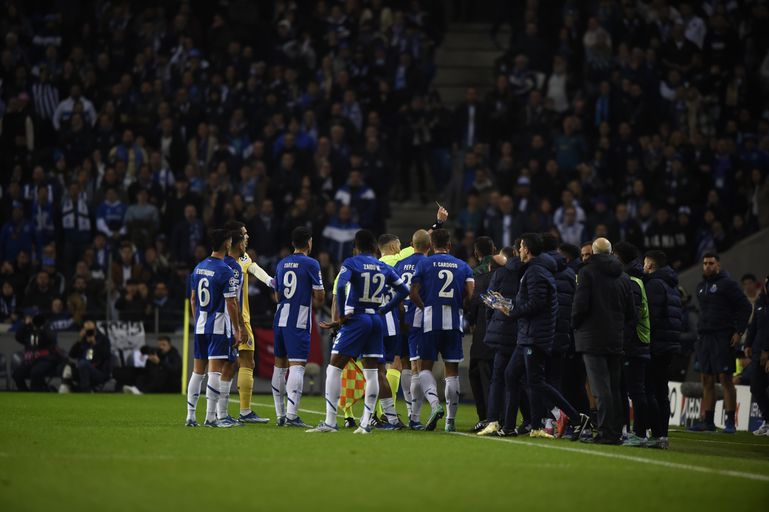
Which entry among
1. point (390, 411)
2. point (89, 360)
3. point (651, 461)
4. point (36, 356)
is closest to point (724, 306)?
point (390, 411)

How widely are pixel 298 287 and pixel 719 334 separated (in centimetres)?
631

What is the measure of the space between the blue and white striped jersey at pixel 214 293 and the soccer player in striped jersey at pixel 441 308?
6.89 feet

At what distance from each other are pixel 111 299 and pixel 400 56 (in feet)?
27.7

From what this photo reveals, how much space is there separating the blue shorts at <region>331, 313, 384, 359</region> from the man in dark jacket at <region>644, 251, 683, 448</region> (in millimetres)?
2935

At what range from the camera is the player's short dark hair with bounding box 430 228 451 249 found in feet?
52.1

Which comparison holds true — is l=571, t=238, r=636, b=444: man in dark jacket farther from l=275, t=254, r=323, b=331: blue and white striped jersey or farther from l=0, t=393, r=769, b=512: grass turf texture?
l=275, t=254, r=323, b=331: blue and white striped jersey

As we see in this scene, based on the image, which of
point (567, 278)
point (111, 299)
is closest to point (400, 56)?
point (111, 299)

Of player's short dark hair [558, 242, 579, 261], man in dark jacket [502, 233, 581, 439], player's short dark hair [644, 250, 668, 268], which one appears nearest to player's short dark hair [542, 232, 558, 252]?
man in dark jacket [502, 233, 581, 439]

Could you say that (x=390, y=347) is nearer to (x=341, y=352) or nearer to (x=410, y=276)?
(x=410, y=276)

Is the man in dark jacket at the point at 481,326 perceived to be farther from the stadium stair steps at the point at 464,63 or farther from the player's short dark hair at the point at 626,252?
the stadium stair steps at the point at 464,63

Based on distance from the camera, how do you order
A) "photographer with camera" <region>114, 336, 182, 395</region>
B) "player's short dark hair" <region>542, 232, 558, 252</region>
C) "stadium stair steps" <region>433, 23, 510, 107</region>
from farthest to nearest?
"stadium stair steps" <region>433, 23, 510, 107</region>, "photographer with camera" <region>114, 336, 182, 395</region>, "player's short dark hair" <region>542, 232, 558, 252</region>

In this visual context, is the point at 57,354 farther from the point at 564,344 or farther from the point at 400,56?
the point at 564,344

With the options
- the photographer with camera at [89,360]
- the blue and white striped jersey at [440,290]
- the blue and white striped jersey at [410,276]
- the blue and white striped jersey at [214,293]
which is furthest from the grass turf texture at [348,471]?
the photographer with camera at [89,360]

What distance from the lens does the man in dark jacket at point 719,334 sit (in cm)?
1848
